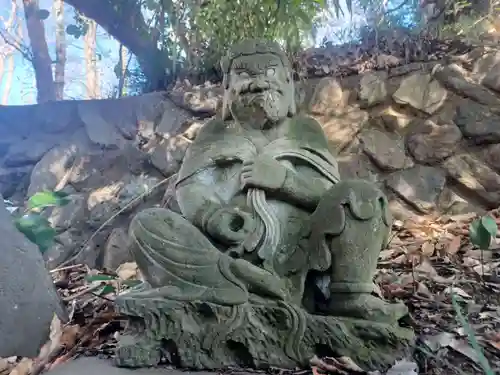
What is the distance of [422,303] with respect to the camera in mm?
2479

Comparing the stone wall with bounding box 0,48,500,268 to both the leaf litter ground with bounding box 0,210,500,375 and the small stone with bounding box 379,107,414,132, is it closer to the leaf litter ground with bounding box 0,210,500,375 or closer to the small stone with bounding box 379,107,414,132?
the small stone with bounding box 379,107,414,132

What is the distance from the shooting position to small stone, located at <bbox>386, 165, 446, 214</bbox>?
373 centimetres

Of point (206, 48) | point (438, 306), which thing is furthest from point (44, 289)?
point (206, 48)

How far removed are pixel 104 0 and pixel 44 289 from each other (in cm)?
318

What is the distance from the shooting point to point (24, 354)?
1968 millimetres

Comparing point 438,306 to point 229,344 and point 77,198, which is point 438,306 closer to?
point 229,344

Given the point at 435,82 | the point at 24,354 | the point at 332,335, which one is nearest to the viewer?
the point at 332,335

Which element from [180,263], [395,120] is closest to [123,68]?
[395,120]

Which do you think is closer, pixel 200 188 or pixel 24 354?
pixel 24 354

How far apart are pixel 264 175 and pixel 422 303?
3.36 feet

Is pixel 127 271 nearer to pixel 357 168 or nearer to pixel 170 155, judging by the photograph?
pixel 170 155

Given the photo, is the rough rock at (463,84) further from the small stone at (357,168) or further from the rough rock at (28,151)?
the rough rock at (28,151)

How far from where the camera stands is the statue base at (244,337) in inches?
70.4

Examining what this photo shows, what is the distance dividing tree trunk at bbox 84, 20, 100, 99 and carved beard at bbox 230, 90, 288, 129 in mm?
3666
